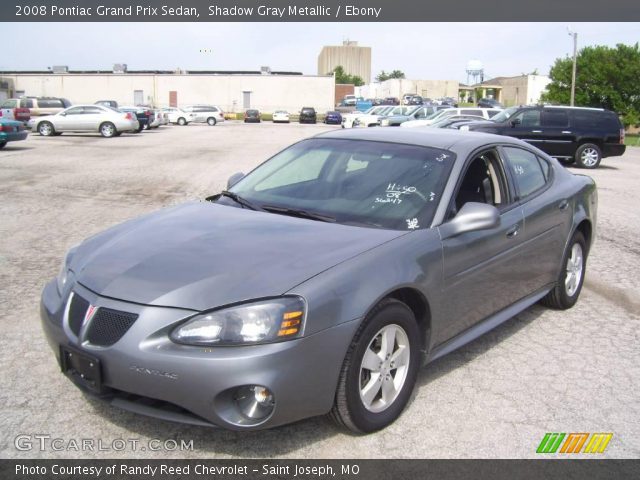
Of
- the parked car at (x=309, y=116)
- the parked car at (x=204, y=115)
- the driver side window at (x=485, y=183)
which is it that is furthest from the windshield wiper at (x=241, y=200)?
the parked car at (x=309, y=116)

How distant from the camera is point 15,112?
3073 cm

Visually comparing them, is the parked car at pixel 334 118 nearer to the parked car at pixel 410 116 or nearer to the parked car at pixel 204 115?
the parked car at pixel 204 115

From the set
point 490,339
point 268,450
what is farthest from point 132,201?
point 268,450

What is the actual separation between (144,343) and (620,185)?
47.9 ft

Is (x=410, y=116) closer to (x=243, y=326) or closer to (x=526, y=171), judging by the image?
(x=526, y=171)

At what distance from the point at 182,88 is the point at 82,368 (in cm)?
7915

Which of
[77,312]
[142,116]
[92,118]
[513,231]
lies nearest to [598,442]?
[513,231]

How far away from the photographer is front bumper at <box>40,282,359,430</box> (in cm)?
295

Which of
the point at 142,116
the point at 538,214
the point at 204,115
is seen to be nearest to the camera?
the point at 538,214

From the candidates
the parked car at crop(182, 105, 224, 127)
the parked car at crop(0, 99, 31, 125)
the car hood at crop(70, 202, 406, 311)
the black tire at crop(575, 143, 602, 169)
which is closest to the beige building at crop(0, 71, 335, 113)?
the parked car at crop(182, 105, 224, 127)

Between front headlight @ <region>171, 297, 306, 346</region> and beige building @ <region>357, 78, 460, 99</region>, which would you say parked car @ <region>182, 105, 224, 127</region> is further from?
beige building @ <region>357, 78, 460, 99</region>

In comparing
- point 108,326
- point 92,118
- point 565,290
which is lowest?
point 565,290

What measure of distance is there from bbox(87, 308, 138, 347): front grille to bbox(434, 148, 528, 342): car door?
1765mm

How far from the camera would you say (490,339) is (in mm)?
5051
